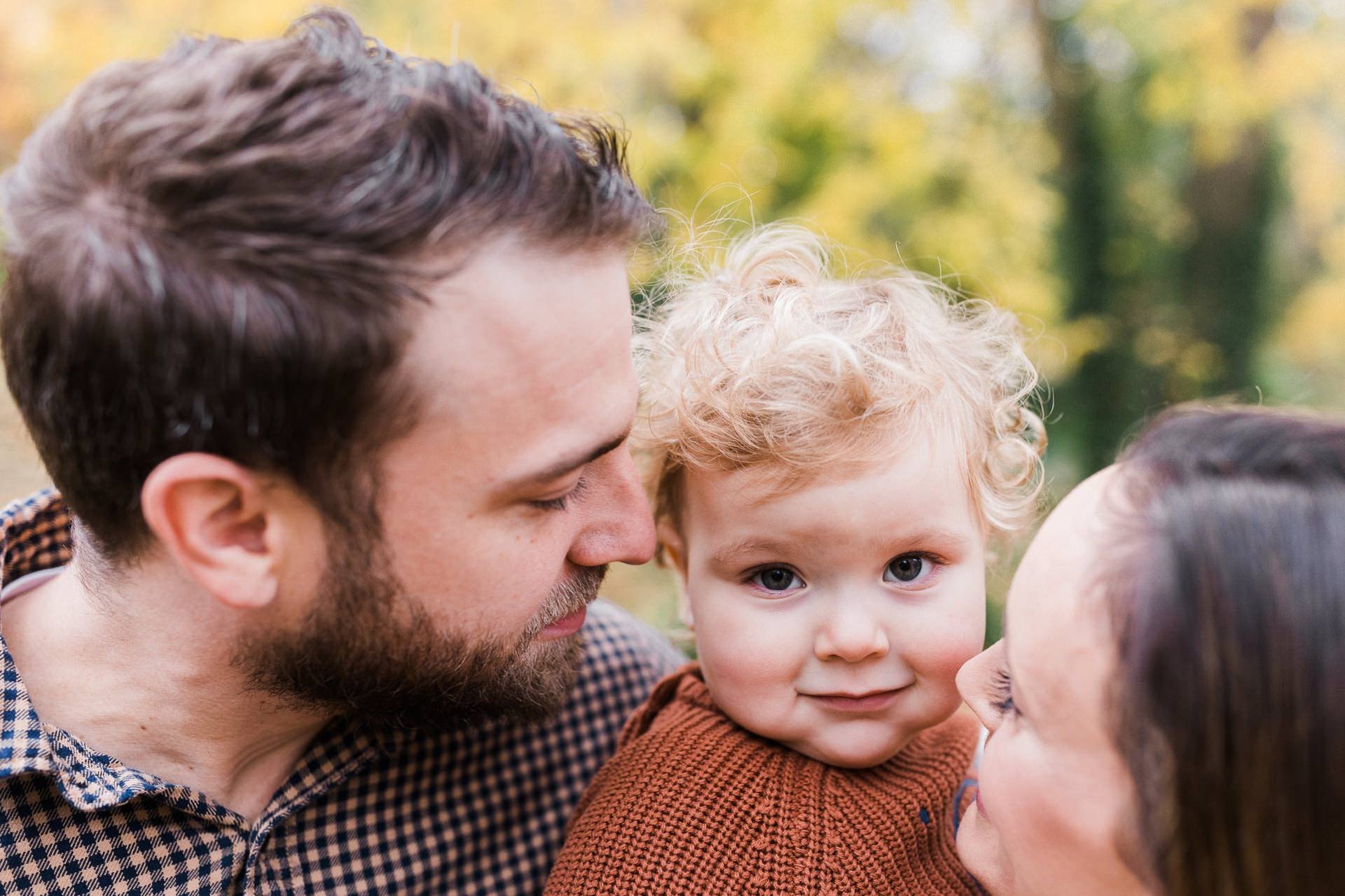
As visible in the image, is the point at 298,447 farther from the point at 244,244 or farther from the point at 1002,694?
the point at 1002,694

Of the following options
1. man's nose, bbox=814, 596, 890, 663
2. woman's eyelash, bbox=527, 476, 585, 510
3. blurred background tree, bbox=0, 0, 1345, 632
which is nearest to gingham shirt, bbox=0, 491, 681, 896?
woman's eyelash, bbox=527, 476, 585, 510

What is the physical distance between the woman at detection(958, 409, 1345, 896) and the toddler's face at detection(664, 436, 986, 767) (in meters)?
0.36

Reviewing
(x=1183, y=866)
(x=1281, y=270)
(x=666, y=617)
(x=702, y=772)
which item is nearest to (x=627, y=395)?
(x=702, y=772)

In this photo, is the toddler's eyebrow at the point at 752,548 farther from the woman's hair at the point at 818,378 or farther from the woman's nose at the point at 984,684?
the woman's nose at the point at 984,684

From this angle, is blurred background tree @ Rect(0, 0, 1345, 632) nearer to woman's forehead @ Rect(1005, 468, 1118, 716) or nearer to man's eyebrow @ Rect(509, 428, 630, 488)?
man's eyebrow @ Rect(509, 428, 630, 488)

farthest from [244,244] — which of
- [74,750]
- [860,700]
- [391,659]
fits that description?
[860,700]

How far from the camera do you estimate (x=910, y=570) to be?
176cm

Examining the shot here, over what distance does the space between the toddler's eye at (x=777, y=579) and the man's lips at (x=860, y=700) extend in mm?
175

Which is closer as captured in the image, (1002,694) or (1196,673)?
(1196,673)

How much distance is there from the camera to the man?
150cm

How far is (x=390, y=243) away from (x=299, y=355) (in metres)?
0.20

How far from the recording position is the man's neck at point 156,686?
1.72m

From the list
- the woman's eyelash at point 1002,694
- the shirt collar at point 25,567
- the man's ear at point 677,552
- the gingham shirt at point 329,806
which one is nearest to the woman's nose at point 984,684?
the woman's eyelash at point 1002,694

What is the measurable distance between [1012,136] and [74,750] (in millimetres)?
4910
